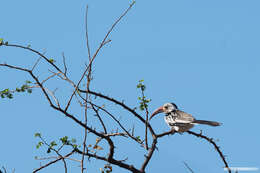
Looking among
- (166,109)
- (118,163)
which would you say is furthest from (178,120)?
(118,163)

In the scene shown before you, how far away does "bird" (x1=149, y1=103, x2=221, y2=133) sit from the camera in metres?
5.82

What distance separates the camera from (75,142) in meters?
4.29

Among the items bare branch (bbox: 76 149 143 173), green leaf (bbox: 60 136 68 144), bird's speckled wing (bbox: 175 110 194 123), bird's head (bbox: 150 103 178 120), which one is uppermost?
bird's head (bbox: 150 103 178 120)

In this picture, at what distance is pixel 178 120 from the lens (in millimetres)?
6043

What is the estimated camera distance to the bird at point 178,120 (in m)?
5.82

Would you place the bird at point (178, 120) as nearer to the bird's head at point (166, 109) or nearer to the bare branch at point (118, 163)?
the bird's head at point (166, 109)

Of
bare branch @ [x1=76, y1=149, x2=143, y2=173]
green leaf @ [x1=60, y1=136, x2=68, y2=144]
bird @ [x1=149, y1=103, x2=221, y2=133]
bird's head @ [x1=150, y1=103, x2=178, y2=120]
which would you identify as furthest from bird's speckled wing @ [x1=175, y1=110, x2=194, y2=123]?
green leaf @ [x1=60, y1=136, x2=68, y2=144]

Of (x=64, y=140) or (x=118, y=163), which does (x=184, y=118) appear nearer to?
(x=118, y=163)

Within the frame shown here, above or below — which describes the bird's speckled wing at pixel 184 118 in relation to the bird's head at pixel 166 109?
below

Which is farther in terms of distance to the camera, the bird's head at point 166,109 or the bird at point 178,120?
the bird's head at point 166,109

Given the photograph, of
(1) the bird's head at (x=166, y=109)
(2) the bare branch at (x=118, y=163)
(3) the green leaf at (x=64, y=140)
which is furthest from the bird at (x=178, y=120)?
(3) the green leaf at (x=64, y=140)

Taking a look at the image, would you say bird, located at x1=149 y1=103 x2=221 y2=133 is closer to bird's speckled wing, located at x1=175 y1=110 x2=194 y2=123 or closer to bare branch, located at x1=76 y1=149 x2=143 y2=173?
bird's speckled wing, located at x1=175 y1=110 x2=194 y2=123

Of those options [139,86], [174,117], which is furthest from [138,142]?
[174,117]

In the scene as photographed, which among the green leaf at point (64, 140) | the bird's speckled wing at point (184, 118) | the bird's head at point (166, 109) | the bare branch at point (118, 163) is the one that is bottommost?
the bare branch at point (118, 163)
